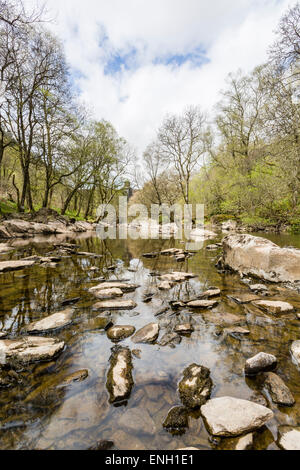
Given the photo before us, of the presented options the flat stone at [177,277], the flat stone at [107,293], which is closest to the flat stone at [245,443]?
the flat stone at [107,293]

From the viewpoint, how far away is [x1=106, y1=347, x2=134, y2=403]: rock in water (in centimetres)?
179

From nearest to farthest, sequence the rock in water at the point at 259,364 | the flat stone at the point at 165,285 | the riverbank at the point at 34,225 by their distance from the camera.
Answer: the rock in water at the point at 259,364 < the flat stone at the point at 165,285 < the riverbank at the point at 34,225

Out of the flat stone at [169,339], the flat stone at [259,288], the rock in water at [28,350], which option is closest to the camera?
the rock in water at [28,350]

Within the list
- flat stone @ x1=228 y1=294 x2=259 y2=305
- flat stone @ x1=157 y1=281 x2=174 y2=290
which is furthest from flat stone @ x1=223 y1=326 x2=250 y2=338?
flat stone @ x1=157 y1=281 x2=174 y2=290

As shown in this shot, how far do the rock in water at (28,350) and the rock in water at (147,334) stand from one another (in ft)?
2.94

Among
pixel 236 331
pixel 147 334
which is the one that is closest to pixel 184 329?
pixel 147 334

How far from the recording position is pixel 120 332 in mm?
2797

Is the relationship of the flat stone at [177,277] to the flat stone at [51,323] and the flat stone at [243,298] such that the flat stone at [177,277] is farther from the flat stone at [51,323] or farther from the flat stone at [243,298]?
the flat stone at [51,323]

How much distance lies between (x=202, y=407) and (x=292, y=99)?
41.6 ft

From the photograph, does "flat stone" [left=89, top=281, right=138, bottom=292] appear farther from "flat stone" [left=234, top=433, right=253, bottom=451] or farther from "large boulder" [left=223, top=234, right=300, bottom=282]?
"flat stone" [left=234, top=433, right=253, bottom=451]

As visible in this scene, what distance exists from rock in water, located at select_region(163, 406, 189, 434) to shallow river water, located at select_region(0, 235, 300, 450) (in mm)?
40

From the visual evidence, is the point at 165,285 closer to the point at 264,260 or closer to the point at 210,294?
the point at 210,294

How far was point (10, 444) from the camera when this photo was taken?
1388mm

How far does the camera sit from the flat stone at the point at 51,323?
9.32 ft
